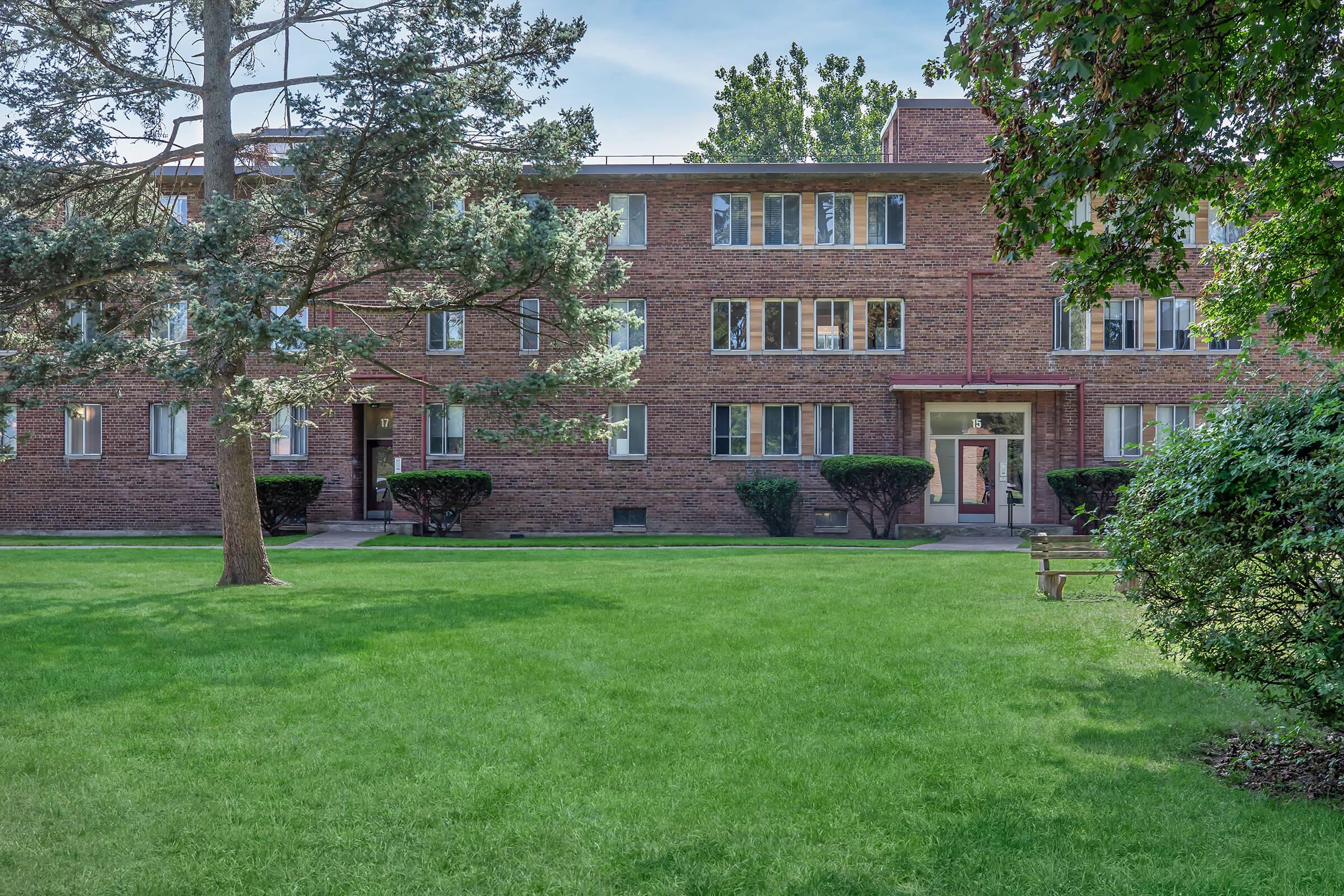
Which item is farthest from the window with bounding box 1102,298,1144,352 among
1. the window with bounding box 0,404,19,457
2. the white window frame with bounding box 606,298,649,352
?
the window with bounding box 0,404,19,457

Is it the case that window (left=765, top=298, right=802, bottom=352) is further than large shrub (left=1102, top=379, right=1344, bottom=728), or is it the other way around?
window (left=765, top=298, right=802, bottom=352)

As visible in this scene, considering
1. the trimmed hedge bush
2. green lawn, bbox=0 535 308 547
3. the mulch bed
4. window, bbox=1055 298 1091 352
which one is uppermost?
window, bbox=1055 298 1091 352

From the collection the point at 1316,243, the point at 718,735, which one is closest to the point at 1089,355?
the point at 1316,243

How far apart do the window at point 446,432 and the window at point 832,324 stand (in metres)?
9.15

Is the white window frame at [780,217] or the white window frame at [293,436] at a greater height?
the white window frame at [780,217]

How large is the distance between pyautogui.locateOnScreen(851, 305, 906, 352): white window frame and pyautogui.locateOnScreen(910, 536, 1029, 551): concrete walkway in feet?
16.1

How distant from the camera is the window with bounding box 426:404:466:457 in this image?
26.5 metres

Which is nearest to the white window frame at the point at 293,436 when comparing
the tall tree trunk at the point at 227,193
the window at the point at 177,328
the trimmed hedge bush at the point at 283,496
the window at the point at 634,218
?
the trimmed hedge bush at the point at 283,496

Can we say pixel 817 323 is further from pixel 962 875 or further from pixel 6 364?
pixel 962 875

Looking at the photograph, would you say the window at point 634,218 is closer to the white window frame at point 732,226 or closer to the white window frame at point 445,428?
the white window frame at point 732,226

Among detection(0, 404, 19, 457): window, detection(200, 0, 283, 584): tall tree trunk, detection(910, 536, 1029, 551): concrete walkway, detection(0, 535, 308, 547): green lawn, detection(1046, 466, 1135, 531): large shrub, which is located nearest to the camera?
detection(0, 404, 19, 457): window

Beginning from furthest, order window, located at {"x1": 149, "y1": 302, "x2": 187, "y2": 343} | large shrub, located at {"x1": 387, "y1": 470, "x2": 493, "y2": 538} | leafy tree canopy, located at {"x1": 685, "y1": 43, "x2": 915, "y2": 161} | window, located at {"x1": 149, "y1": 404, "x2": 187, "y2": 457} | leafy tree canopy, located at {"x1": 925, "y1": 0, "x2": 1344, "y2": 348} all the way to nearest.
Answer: leafy tree canopy, located at {"x1": 685, "y1": 43, "x2": 915, "y2": 161}, window, located at {"x1": 149, "y1": 404, "x2": 187, "y2": 457}, large shrub, located at {"x1": 387, "y1": 470, "x2": 493, "y2": 538}, window, located at {"x1": 149, "y1": 302, "x2": 187, "y2": 343}, leafy tree canopy, located at {"x1": 925, "y1": 0, "x2": 1344, "y2": 348}

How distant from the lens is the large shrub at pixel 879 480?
2448 centimetres

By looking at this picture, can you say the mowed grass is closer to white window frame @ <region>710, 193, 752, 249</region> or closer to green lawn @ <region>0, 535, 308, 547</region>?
green lawn @ <region>0, 535, 308, 547</region>
